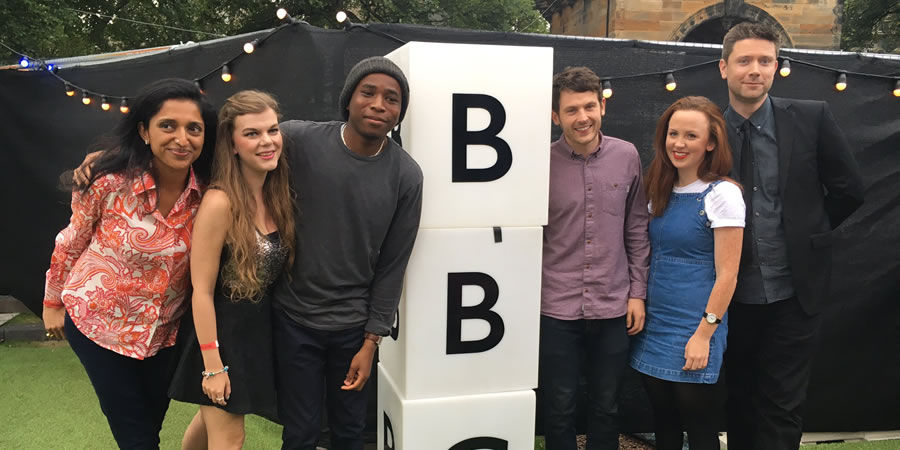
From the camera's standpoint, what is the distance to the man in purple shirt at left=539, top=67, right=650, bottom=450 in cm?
201

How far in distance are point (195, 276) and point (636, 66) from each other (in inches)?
94.3

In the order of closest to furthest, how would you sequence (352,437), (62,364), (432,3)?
1. (352,437)
2. (62,364)
3. (432,3)

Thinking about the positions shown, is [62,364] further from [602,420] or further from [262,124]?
[602,420]

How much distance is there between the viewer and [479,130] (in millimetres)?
1893

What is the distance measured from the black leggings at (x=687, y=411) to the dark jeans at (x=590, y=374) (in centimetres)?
13

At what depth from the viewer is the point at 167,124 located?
1.63 meters

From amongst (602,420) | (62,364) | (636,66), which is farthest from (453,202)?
(62,364)

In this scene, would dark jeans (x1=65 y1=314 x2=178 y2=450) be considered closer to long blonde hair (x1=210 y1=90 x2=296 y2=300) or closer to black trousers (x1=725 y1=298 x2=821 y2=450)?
long blonde hair (x1=210 y1=90 x2=296 y2=300)

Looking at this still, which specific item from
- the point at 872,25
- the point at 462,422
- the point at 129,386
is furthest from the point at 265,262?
the point at 872,25

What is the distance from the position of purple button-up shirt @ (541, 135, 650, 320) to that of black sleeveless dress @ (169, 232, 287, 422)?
0.97 m

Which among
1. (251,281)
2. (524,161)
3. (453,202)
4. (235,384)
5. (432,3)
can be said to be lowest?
(235,384)

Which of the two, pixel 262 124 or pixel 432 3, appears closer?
pixel 262 124

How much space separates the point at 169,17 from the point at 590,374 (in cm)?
1077

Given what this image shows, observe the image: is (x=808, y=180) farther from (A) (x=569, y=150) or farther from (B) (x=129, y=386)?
(B) (x=129, y=386)
